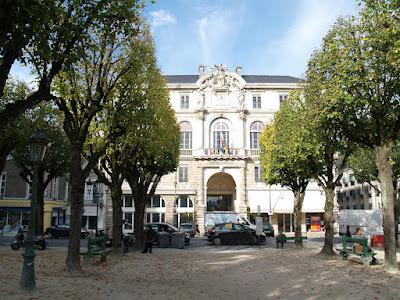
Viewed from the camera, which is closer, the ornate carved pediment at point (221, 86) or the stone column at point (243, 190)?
the stone column at point (243, 190)

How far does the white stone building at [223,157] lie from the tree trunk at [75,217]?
33212 millimetres

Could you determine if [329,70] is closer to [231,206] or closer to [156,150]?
[156,150]

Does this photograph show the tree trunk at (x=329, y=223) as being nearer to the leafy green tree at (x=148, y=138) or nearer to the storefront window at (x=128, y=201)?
the leafy green tree at (x=148, y=138)

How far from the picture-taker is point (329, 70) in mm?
14383

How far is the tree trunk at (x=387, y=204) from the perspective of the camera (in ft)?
42.6

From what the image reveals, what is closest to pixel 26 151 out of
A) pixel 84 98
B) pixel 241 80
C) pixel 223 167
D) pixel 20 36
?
pixel 84 98

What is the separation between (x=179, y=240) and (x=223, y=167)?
72.7 feet

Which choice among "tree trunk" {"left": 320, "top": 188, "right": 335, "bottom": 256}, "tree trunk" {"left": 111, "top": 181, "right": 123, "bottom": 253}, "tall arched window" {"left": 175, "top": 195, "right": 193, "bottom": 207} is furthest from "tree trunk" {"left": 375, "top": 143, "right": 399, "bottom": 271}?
"tall arched window" {"left": 175, "top": 195, "right": 193, "bottom": 207}

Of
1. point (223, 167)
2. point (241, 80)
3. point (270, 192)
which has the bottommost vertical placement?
point (270, 192)

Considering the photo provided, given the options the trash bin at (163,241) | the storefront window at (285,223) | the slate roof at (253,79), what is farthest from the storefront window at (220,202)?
the trash bin at (163,241)

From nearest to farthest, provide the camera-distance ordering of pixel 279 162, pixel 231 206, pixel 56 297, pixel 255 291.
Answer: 1. pixel 56 297
2. pixel 255 291
3. pixel 279 162
4. pixel 231 206

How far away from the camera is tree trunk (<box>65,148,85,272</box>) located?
1202 centimetres

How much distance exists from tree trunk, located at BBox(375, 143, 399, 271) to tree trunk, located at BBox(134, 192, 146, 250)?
467 inches

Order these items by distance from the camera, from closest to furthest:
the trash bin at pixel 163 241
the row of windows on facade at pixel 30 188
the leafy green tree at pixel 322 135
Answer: the leafy green tree at pixel 322 135, the trash bin at pixel 163 241, the row of windows on facade at pixel 30 188
